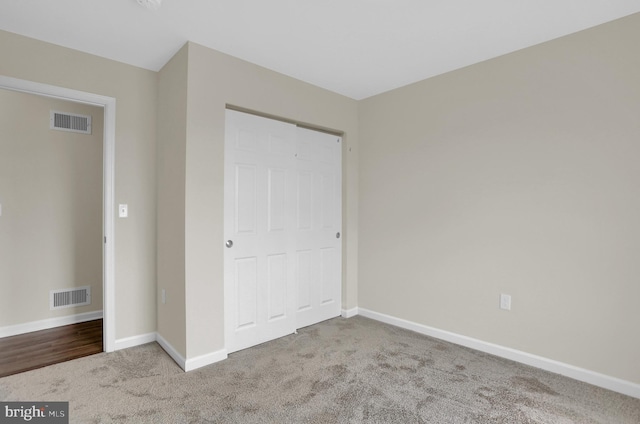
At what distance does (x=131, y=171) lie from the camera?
2885mm

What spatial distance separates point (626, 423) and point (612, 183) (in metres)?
1.47

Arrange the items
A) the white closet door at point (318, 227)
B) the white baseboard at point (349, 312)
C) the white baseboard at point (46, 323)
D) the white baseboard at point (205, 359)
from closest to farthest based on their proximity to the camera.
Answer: the white baseboard at point (205, 359), the white baseboard at point (46, 323), the white closet door at point (318, 227), the white baseboard at point (349, 312)

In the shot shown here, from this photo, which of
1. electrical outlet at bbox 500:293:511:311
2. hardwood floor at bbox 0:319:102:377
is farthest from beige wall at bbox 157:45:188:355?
electrical outlet at bbox 500:293:511:311

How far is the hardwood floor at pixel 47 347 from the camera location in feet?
8.32

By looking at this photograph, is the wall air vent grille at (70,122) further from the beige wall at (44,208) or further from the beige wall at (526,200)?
the beige wall at (526,200)

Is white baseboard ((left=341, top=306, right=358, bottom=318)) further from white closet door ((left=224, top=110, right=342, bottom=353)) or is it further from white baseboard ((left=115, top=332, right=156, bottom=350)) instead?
white baseboard ((left=115, top=332, right=156, bottom=350))

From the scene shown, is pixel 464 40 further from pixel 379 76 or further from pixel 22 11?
pixel 22 11

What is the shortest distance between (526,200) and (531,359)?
1.24 m

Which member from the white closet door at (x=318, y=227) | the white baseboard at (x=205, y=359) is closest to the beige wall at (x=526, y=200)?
the white closet door at (x=318, y=227)

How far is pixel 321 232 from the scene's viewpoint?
3570mm

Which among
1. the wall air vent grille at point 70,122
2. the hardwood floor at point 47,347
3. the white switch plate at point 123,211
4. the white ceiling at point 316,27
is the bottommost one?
the hardwood floor at point 47,347

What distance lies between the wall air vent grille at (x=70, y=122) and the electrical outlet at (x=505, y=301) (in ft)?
14.6

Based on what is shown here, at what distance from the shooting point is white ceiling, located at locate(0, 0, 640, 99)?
205 centimetres

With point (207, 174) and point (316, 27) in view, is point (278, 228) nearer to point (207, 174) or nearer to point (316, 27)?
point (207, 174)
